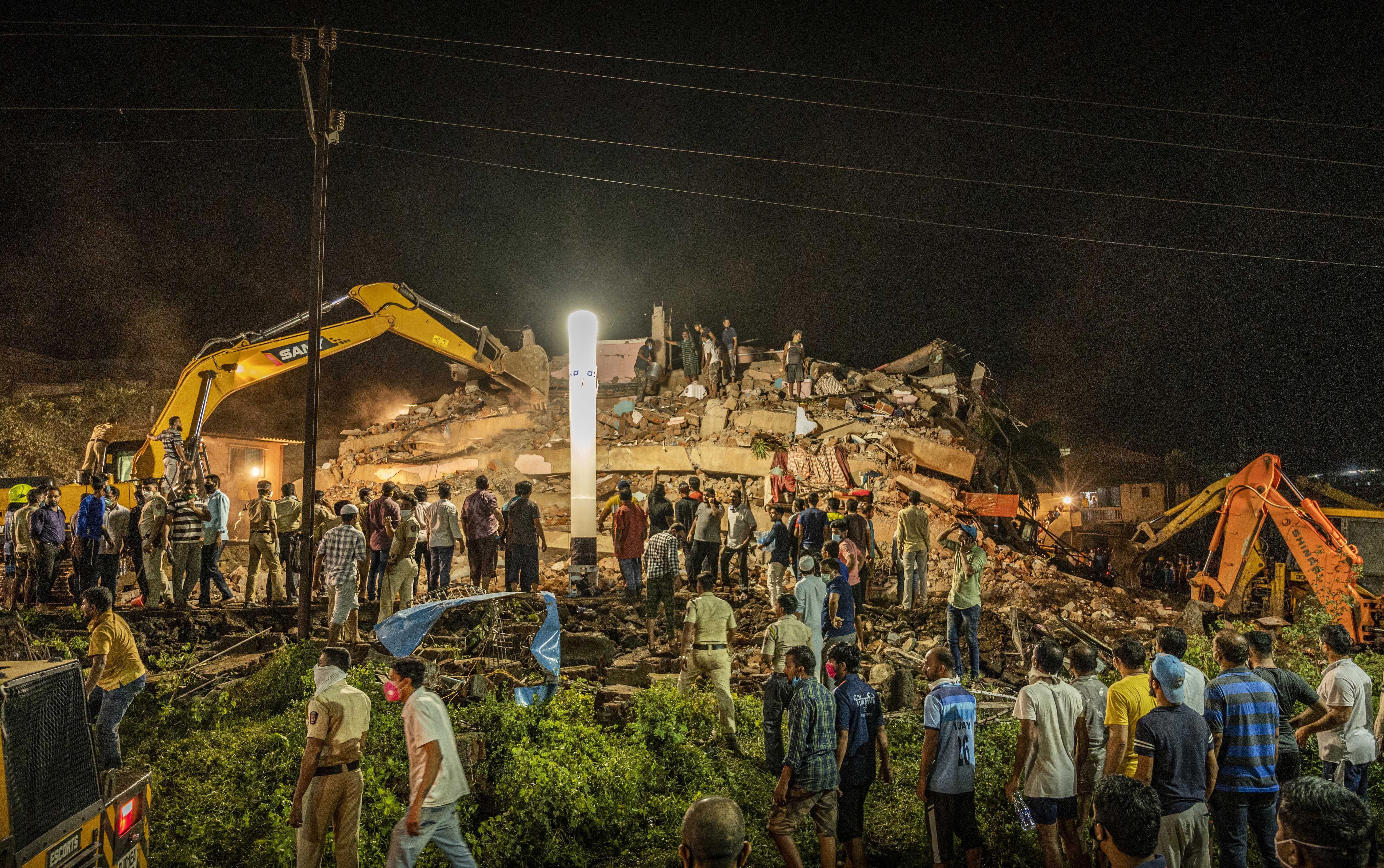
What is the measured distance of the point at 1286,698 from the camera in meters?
4.85

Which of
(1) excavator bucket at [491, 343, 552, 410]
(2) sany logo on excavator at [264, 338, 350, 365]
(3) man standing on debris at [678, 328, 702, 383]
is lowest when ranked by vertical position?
(2) sany logo on excavator at [264, 338, 350, 365]

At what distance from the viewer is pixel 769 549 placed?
35.1ft

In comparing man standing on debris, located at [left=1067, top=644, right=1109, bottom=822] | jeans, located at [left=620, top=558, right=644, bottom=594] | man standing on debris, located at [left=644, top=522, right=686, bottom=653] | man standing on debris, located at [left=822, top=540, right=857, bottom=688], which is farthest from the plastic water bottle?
jeans, located at [left=620, top=558, right=644, bottom=594]

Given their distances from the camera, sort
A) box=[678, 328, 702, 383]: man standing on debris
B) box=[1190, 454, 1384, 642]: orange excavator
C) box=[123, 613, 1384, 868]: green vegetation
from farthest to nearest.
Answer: box=[678, 328, 702, 383]: man standing on debris
box=[1190, 454, 1384, 642]: orange excavator
box=[123, 613, 1384, 868]: green vegetation

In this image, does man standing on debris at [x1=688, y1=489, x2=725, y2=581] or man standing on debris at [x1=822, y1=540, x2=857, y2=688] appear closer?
man standing on debris at [x1=822, y1=540, x2=857, y2=688]

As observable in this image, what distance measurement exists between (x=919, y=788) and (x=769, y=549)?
6.14 metres

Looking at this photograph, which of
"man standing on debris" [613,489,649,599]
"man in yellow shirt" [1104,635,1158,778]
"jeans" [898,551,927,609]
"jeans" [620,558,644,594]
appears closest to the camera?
"man in yellow shirt" [1104,635,1158,778]

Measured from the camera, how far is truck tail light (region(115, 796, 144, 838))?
387 cm

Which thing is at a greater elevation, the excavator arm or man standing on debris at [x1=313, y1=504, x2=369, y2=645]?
the excavator arm

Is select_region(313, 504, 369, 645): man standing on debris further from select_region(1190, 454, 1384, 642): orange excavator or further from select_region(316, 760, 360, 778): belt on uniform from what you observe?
select_region(1190, 454, 1384, 642): orange excavator

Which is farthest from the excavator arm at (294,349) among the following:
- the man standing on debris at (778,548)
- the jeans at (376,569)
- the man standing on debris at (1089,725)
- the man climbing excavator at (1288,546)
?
the man climbing excavator at (1288,546)

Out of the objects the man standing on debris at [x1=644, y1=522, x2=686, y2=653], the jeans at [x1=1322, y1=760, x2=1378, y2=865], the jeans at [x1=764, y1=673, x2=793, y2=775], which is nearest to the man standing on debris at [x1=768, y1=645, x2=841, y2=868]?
the jeans at [x1=764, y1=673, x2=793, y2=775]

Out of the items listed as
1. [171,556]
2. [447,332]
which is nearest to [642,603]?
[171,556]

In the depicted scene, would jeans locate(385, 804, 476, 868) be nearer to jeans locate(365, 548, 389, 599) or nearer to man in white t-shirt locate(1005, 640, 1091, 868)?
man in white t-shirt locate(1005, 640, 1091, 868)
